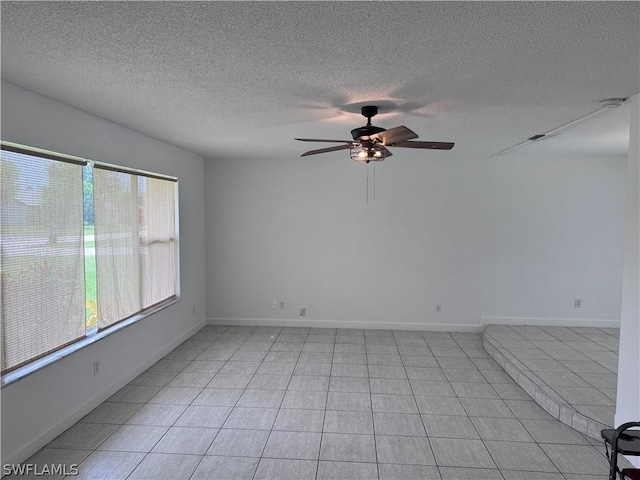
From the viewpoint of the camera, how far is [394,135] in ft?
8.07

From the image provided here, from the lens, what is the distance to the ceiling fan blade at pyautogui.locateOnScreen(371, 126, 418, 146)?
7.72 feet

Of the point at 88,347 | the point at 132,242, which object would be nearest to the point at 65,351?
the point at 88,347

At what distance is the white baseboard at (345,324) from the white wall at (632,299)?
277 centimetres

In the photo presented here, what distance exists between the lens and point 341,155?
5.02m

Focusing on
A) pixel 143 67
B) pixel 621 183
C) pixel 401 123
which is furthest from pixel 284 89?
pixel 621 183

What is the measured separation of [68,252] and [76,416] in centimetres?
133

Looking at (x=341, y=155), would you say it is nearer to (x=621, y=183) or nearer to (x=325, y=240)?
(x=325, y=240)

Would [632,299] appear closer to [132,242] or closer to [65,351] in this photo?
[65,351]

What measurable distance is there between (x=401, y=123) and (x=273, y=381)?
2.84m

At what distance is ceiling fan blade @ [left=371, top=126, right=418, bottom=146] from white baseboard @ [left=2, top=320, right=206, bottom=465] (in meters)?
3.20

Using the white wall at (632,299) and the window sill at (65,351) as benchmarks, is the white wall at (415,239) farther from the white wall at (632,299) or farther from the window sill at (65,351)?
the white wall at (632,299)

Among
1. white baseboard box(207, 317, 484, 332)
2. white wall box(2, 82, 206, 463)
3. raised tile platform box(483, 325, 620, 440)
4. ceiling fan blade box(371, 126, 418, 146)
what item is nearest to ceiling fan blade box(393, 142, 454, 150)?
ceiling fan blade box(371, 126, 418, 146)

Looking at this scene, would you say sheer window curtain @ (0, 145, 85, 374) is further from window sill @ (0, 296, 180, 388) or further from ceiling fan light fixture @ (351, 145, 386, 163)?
ceiling fan light fixture @ (351, 145, 386, 163)

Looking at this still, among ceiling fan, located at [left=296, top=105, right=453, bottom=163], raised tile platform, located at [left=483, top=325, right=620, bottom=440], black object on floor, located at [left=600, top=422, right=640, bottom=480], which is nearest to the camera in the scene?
black object on floor, located at [left=600, top=422, right=640, bottom=480]
